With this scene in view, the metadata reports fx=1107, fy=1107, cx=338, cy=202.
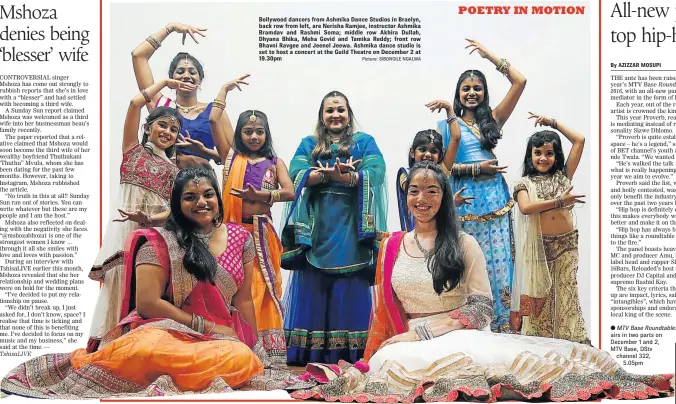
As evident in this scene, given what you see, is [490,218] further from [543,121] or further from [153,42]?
[153,42]

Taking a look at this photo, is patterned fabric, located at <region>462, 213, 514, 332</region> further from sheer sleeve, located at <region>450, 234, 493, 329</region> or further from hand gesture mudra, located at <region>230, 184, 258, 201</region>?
hand gesture mudra, located at <region>230, 184, 258, 201</region>

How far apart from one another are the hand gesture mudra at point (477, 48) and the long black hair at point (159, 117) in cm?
245

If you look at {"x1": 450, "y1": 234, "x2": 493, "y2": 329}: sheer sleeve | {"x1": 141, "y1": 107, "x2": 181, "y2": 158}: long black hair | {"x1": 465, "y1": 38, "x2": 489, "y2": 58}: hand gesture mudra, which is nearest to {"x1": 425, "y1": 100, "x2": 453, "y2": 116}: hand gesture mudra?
{"x1": 465, "y1": 38, "x2": 489, "y2": 58}: hand gesture mudra

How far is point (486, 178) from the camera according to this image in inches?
353

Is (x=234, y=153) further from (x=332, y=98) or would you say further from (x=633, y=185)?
(x=633, y=185)

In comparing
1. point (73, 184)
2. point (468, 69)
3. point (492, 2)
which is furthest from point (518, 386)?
point (73, 184)

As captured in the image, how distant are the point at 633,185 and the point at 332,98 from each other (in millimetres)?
2599

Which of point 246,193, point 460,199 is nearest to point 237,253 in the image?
point 246,193

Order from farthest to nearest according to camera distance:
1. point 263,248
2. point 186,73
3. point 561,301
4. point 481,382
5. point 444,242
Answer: point 561,301
point 186,73
point 263,248
point 444,242
point 481,382

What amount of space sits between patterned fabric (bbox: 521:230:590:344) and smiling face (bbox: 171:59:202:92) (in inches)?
124

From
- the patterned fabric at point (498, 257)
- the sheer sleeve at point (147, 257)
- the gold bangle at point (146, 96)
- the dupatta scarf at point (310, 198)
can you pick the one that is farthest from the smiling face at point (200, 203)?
the patterned fabric at point (498, 257)

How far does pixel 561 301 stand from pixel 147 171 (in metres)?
3.52

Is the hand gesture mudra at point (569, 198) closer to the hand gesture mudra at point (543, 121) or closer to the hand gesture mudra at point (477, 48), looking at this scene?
the hand gesture mudra at point (543, 121)

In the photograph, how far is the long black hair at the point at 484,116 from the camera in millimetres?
8984
